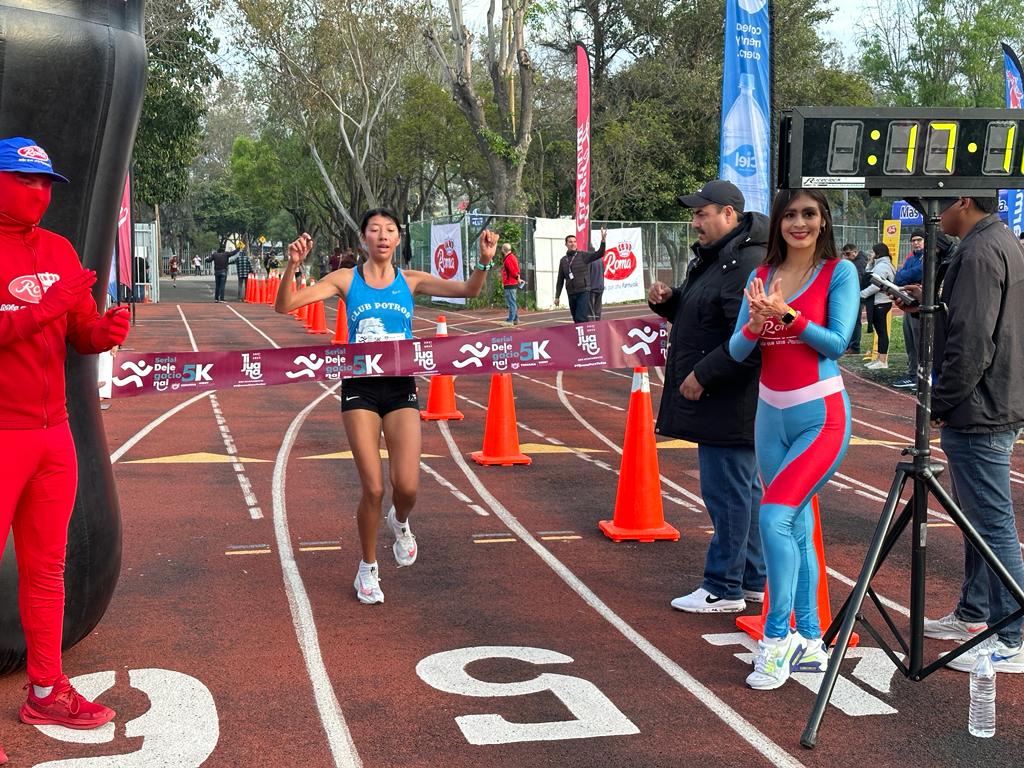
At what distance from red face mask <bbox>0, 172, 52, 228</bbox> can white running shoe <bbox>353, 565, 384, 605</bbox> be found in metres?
2.72

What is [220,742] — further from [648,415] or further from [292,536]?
[648,415]

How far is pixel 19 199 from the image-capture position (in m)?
4.14

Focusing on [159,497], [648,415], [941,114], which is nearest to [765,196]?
[648,415]

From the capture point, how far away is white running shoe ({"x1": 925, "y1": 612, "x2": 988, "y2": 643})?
5493mm

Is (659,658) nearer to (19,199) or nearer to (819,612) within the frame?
(819,612)

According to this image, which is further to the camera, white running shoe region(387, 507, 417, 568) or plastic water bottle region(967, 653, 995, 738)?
white running shoe region(387, 507, 417, 568)

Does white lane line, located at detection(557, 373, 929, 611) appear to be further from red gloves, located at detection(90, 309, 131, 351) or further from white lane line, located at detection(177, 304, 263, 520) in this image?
red gloves, located at detection(90, 309, 131, 351)

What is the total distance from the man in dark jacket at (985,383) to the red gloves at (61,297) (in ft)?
11.6

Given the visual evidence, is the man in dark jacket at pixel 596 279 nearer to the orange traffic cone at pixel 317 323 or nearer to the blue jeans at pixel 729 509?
the orange traffic cone at pixel 317 323

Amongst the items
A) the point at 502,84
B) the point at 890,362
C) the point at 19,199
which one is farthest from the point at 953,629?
the point at 502,84

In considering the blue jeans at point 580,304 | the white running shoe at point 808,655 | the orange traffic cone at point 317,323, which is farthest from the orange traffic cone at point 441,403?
the orange traffic cone at point 317,323

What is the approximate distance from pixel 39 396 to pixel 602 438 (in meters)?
8.44

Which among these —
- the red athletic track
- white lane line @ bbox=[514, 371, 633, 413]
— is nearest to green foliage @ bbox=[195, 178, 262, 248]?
white lane line @ bbox=[514, 371, 633, 413]

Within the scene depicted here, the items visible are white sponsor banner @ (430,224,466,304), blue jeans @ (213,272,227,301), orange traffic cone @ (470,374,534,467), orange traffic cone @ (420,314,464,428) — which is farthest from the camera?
blue jeans @ (213,272,227,301)
